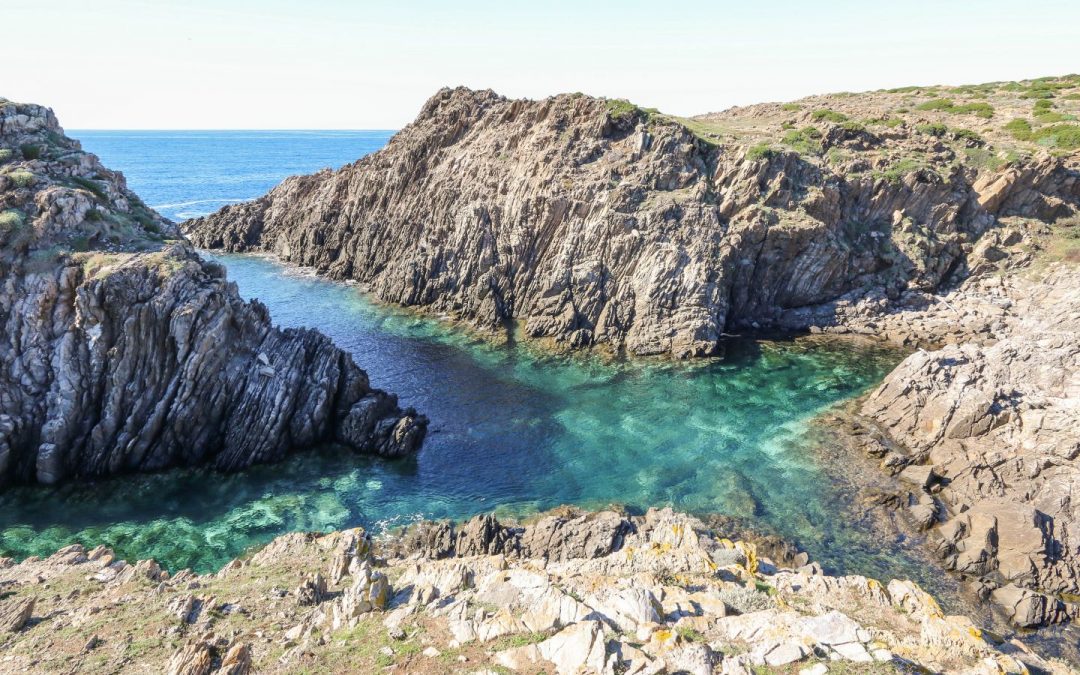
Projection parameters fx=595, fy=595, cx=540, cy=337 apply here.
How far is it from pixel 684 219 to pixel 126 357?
48.7 metres

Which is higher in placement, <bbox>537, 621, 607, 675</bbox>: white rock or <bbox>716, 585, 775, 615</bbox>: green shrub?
<bbox>537, 621, 607, 675</bbox>: white rock

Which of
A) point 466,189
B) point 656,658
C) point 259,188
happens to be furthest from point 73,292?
point 259,188

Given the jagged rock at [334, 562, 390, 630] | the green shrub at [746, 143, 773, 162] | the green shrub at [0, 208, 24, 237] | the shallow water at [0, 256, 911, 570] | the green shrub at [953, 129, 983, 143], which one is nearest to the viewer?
the jagged rock at [334, 562, 390, 630]

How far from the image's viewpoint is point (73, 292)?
3625cm

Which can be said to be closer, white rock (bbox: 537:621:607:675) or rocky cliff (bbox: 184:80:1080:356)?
white rock (bbox: 537:621:607:675)

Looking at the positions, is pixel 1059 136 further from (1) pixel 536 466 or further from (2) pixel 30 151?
(2) pixel 30 151

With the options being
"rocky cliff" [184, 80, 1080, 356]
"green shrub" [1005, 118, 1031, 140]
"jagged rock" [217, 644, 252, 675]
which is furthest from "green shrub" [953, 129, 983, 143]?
"jagged rock" [217, 644, 252, 675]

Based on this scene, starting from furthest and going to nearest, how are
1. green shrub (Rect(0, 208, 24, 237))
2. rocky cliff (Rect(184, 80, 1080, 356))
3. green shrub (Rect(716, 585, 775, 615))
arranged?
rocky cliff (Rect(184, 80, 1080, 356)) < green shrub (Rect(0, 208, 24, 237)) < green shrub (Rect(716, 585, 775, 615))

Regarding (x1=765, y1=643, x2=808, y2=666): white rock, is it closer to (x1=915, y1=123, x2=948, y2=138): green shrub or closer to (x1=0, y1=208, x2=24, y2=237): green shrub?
(x1=0, y1=208, x2=24, y2=237): green shrub

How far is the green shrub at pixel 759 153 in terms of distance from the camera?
64500 millimetres

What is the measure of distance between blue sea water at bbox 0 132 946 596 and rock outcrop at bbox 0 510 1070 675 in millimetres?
7897

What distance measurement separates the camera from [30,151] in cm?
4191

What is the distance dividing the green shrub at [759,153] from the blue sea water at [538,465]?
68.0 feet

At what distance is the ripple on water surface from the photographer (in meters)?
32.7
